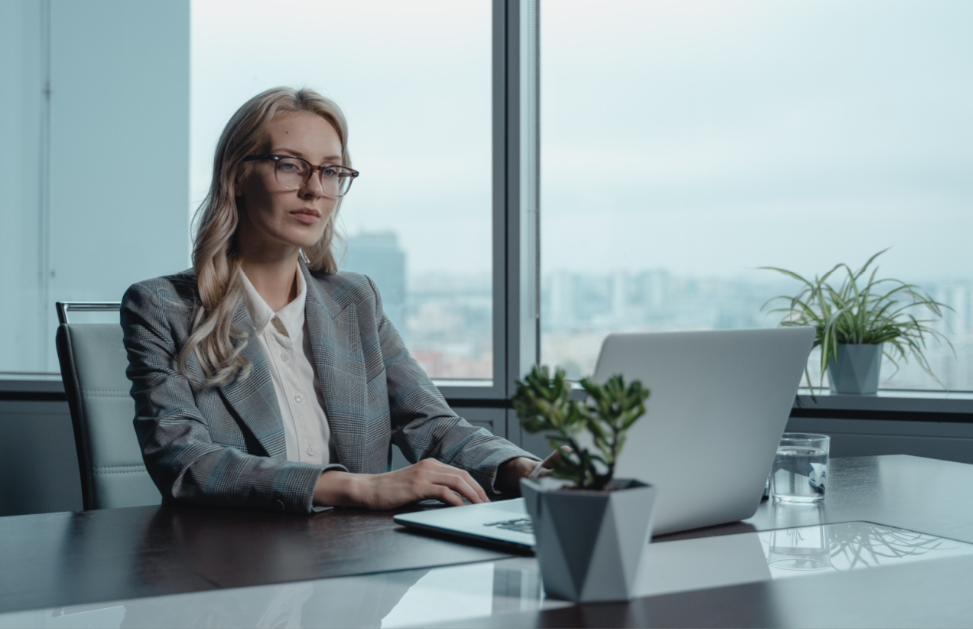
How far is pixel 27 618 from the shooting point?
0.75 meters

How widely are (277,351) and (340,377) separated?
15 cm

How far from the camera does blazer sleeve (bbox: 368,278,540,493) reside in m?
1.50

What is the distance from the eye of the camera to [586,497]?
723 millimetres

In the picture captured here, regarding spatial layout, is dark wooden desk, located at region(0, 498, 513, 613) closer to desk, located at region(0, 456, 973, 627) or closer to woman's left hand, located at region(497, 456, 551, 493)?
desk, located at region(0, 456, 973, 627)

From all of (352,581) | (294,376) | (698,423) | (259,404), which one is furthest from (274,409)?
(698,423)

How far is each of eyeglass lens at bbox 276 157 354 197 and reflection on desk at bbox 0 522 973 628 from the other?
3.56ft

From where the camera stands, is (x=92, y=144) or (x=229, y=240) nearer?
(x=229, y=240)

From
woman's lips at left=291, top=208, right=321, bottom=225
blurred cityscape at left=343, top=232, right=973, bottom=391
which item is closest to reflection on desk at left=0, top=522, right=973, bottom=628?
woman's lips at left=291, top=208, right=321, bottom=225

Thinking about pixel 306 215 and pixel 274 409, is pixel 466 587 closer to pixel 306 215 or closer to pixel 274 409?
pixel 274 409

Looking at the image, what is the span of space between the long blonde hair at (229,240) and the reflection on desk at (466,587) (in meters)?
0.78

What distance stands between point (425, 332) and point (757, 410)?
221 centimetres

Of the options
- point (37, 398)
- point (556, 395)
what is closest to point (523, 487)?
point (556, 395)

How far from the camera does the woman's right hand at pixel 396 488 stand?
1226mm

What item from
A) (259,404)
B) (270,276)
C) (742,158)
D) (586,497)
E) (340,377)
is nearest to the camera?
(586,497)
